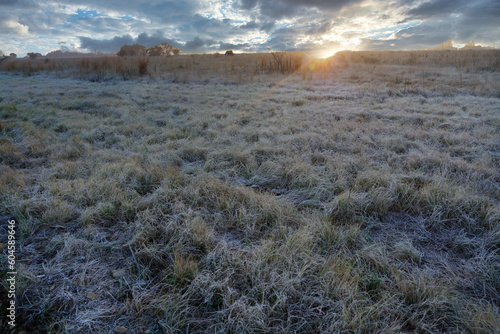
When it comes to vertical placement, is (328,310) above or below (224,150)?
below

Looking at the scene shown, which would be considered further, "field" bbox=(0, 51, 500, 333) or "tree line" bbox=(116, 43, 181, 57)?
"tree line" bbox=(116, 43, 181, 57)

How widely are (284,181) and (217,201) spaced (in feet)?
3.03

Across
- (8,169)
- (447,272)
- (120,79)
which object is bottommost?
(447,272)

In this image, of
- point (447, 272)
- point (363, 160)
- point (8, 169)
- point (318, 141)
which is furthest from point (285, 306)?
point (8, 169)

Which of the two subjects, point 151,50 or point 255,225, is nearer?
point 255,225

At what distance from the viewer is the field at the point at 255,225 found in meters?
1.43

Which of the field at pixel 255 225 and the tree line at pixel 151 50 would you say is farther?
the tree line at pixel 151 50

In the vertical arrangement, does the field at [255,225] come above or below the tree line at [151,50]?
below

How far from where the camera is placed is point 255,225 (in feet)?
7.17

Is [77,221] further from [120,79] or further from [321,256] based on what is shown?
[120,79]

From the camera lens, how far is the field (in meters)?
1.43

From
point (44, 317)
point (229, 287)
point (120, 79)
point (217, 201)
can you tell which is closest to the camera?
point (44, 317)

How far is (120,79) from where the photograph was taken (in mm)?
11453

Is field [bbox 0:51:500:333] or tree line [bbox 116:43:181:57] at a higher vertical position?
tree line [bbox 116:43:181:57]
